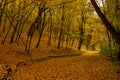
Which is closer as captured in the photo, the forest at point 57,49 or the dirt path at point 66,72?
the dirt path at point 66,72

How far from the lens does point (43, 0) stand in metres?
23.7

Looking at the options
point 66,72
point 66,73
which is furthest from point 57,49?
Answer: point 66,73

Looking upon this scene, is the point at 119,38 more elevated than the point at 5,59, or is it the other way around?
the point at 119,38

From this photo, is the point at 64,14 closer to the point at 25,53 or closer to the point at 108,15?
the point at 25,53

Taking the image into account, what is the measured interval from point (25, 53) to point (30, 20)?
25.5 meters

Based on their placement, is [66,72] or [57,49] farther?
[57,49]

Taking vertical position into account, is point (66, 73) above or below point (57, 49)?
above

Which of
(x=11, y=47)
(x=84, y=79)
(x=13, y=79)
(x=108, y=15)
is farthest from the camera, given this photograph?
(x=11, y=47)

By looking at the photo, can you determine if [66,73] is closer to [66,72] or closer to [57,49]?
[66,72]

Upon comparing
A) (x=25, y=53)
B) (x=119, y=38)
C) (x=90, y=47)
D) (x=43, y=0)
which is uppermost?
(x=43, y=0)

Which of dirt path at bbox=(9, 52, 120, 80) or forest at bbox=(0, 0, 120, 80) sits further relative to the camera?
forest at bbox=(0, 0, 120, 80)

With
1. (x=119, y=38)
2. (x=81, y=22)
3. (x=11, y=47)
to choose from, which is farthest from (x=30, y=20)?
(x=119, y=38)

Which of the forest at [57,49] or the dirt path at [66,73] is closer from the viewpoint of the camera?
the dirt path at [66,73]

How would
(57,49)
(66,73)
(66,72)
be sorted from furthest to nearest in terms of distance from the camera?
(57,49), (66,72), (66,73)
